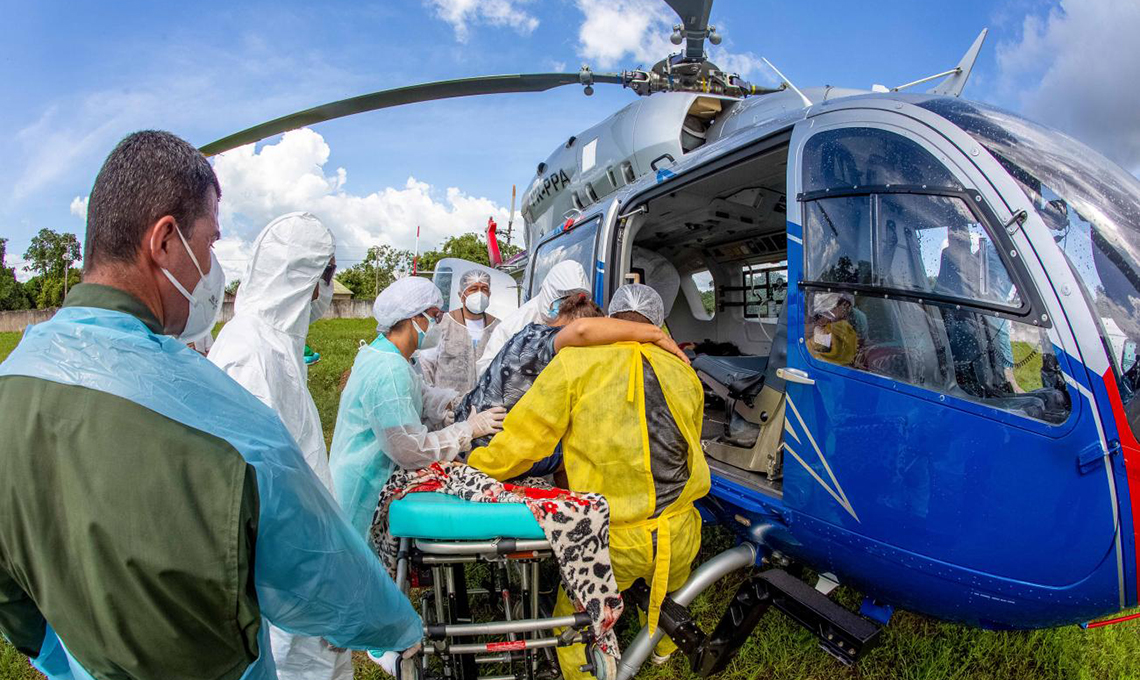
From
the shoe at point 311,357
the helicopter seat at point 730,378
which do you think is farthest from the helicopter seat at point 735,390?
the shoe at point 311,357

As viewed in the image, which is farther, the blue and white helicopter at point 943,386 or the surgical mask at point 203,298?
the blue and white helicopter at point 943,386

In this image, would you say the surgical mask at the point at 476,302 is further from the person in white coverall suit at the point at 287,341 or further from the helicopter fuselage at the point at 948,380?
the helicopter fuselage at the point at 948,380

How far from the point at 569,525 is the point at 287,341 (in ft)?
4.81

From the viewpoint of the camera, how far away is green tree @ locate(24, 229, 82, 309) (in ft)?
143

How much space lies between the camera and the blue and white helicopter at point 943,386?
6.10ft

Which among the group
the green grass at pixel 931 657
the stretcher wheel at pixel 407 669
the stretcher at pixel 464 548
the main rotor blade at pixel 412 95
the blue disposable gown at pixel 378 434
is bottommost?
the green grass at pixel 931 657

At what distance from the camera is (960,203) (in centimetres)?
213

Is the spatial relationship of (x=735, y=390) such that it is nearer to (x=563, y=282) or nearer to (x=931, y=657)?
(x=563, y=282)

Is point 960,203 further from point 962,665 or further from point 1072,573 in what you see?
point 962,665

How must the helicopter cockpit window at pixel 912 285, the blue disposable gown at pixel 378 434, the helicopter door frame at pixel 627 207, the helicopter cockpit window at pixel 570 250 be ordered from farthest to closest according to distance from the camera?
the helicopter cockpit window at pixel 570 250, the helicopter door frame at pixel 627 207, the blue disposable gown at pixel 378 434, the helicopter cockpit window at pixel 912 285

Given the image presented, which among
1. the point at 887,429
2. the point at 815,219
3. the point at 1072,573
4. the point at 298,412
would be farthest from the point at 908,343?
the point at 298,412

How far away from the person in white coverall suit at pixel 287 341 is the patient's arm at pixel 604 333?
1.11 metres

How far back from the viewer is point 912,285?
2.23 metres

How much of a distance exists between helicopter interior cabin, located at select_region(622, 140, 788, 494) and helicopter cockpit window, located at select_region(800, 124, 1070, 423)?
2.01 ft
